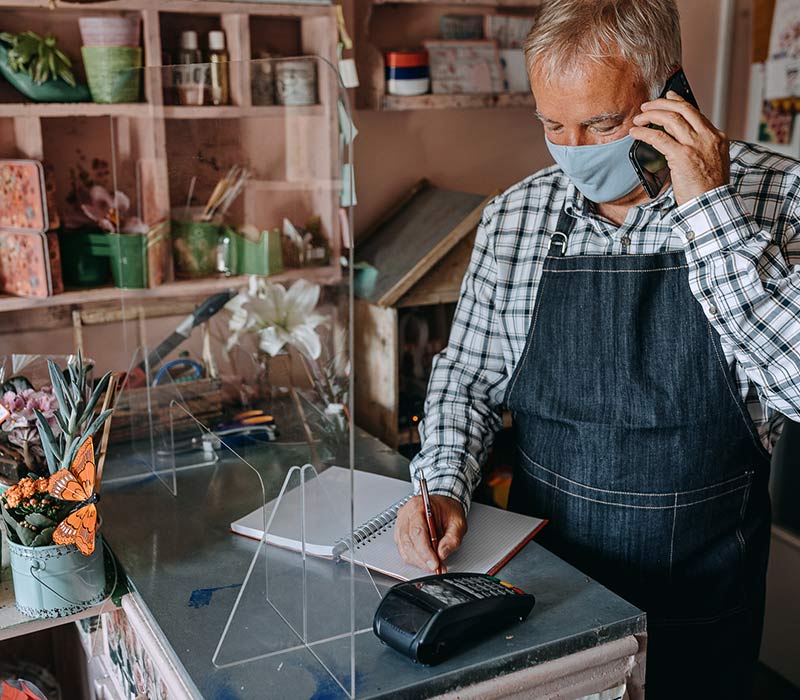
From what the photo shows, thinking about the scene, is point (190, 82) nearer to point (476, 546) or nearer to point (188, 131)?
point (188, 131)

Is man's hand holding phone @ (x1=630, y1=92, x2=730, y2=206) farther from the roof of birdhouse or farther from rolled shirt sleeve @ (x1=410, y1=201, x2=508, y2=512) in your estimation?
the roof of birdhouse

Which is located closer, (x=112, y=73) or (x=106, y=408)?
(x=106, y=408)

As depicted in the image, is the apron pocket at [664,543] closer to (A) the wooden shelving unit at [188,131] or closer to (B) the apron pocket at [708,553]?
(B) the apron pocket at [708,553]

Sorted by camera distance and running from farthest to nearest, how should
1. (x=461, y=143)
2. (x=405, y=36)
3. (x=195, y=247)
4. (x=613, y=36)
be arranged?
(x=461, y=143)
(x=405, y=36)
(x=195, y=247)
(x=613, y=36)

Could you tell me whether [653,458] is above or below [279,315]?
below

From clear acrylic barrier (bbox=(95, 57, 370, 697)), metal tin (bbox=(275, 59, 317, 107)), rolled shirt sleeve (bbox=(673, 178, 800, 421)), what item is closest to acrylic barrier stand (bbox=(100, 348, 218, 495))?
clear acrylic barrier (bbox=(95, 57, 370, 697))

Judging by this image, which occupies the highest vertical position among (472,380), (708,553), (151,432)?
(472,380)

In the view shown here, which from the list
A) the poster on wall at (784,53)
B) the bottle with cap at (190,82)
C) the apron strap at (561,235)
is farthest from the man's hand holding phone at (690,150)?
the poster on wall at (784,53)

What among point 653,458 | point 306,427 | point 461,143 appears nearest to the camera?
point 653,458

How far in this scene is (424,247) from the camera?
2035mm

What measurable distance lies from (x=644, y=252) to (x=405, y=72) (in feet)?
2.73

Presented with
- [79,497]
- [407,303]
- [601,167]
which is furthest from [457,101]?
[79,497]

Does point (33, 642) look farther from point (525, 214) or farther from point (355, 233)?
point (525, 214)

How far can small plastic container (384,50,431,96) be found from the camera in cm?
205
